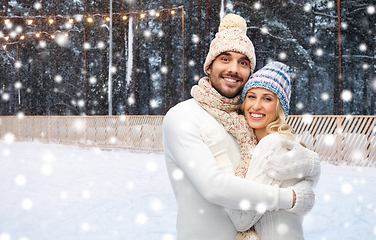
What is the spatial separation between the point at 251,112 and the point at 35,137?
17717 mm

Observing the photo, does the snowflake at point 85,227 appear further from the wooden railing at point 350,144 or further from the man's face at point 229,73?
the wooden railing at point 350,144

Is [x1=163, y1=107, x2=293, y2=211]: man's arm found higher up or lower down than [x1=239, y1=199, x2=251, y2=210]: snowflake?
higher up

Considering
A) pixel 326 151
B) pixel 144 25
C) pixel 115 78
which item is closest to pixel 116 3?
pixel 144 25

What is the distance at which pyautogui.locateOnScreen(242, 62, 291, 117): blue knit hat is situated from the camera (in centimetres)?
204

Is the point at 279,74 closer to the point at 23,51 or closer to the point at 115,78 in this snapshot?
the point at 115,78

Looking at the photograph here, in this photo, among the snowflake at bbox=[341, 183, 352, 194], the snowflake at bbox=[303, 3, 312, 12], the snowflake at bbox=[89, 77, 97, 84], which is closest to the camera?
the snowflake at bbox=[341, 183, 352, 194]

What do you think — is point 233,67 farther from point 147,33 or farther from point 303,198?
point 147,33

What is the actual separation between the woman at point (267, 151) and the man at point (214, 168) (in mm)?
67

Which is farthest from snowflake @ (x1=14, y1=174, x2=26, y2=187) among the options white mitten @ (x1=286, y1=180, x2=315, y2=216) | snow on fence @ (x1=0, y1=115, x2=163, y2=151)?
white mitten @ (x1=286, y1=180, x2=315, y2=216)

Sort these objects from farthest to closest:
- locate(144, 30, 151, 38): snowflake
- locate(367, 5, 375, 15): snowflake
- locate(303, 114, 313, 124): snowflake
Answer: locate(144, 30, 151, 38): snowflake
locate(367, 5, 375, 15): snowflake
locate(303, 114, 313, 124): snowflake

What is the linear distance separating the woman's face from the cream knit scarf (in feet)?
0.22

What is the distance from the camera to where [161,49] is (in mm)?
25312

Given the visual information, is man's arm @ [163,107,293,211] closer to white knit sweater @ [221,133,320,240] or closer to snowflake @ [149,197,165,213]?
white knit sweater @ [221,133,320,240]

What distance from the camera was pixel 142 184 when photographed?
676 centimetres
